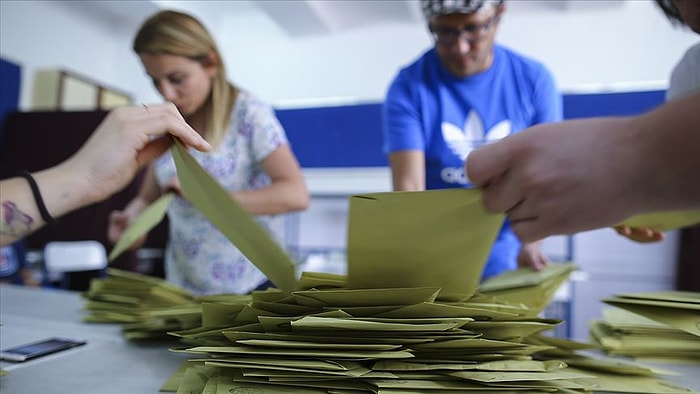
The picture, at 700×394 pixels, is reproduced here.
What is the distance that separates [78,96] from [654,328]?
8.37 ft

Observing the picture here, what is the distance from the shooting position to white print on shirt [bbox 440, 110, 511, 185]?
1005 mm

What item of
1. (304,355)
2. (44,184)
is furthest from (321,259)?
(304,355)

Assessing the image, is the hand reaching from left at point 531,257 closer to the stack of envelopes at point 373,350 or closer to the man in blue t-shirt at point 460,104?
the man in blue t-shirt at point 460,104

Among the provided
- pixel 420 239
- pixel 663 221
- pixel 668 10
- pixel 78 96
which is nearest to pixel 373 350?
pixel 420 239

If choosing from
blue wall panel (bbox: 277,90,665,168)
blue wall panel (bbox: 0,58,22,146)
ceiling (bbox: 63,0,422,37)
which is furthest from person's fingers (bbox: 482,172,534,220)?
blue wall panel (bbox: 277,90,665,168)

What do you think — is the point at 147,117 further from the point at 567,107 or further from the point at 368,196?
the point at 567,107

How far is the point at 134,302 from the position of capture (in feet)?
2.47

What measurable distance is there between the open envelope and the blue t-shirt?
0.60 metres

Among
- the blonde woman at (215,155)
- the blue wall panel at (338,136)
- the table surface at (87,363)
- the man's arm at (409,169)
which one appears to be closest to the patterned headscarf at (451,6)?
the man's arm at (409,169)

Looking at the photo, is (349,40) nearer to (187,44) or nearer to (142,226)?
(187,44)

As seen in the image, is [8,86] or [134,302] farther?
[8,86]

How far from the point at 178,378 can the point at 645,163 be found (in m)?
0.41

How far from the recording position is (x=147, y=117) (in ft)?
1.80

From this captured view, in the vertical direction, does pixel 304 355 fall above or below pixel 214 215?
below
